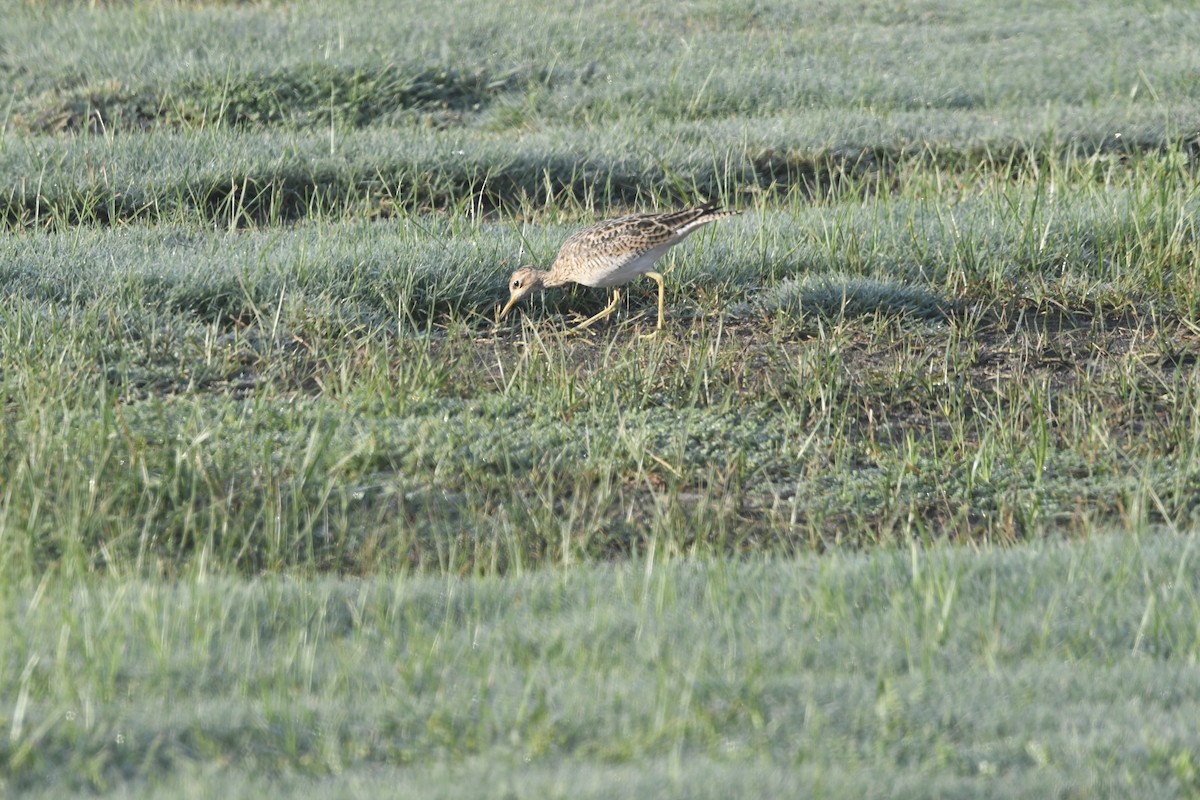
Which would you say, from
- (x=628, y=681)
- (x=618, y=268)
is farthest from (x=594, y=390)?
(x=628, y=681)

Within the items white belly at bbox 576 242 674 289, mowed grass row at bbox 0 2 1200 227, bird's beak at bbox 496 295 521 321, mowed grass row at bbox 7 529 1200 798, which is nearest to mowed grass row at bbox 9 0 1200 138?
mowed grass row at bbox 0 2 1200 227

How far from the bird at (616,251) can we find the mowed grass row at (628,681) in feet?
8.12

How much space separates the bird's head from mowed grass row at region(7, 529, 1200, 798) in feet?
8.93

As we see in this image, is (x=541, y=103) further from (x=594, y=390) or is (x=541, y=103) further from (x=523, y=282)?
(x=594, y=390)

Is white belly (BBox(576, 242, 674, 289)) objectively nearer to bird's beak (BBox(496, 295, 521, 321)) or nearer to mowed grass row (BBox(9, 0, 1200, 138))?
bird's beak (BBox(496, 295, 521, 321))

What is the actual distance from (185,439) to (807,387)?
8.37 ft

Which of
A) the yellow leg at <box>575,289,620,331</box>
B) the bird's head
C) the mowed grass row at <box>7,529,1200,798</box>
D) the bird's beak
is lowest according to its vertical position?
the yellow leg at <box>575,289,620,331</box>

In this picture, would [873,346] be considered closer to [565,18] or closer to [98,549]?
[98,549]

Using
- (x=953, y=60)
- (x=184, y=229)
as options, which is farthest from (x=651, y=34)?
(x=184, y=229)

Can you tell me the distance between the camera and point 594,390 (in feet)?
19.7

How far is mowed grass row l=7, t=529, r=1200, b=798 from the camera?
3250mm

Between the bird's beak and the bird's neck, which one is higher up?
the bird's neck

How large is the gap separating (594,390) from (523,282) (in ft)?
3.60

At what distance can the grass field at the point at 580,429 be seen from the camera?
135 inches
